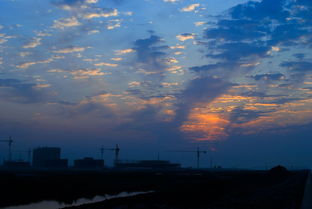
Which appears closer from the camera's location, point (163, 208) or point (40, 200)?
point (163, 208)

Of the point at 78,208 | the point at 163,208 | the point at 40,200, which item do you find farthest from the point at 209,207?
the point at 40,200

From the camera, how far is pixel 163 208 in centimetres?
3450

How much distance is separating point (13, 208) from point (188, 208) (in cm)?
2108

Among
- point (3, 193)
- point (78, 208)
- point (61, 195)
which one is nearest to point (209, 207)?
point (78, 208)

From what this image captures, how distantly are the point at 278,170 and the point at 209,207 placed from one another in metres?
129

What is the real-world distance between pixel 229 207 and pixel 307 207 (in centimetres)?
→ 802

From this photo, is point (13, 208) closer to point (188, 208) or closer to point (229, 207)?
point (188, 208)

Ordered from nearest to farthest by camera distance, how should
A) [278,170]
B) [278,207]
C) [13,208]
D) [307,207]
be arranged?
[307,207] < [278,207] < [13,208] < [278,170]

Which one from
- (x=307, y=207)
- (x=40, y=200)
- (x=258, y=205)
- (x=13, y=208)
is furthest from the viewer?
(x=40, y=200)

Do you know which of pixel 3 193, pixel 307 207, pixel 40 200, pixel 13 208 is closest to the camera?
pixel 307 207

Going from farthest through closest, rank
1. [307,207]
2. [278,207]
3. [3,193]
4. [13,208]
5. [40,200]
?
[3,193], [40,200], [13,208], [278,207], [307,207]

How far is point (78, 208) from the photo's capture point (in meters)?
37.6

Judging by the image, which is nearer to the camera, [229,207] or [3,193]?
[229,207]

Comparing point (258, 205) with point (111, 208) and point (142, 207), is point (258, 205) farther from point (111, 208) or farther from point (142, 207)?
point (111, 208)
